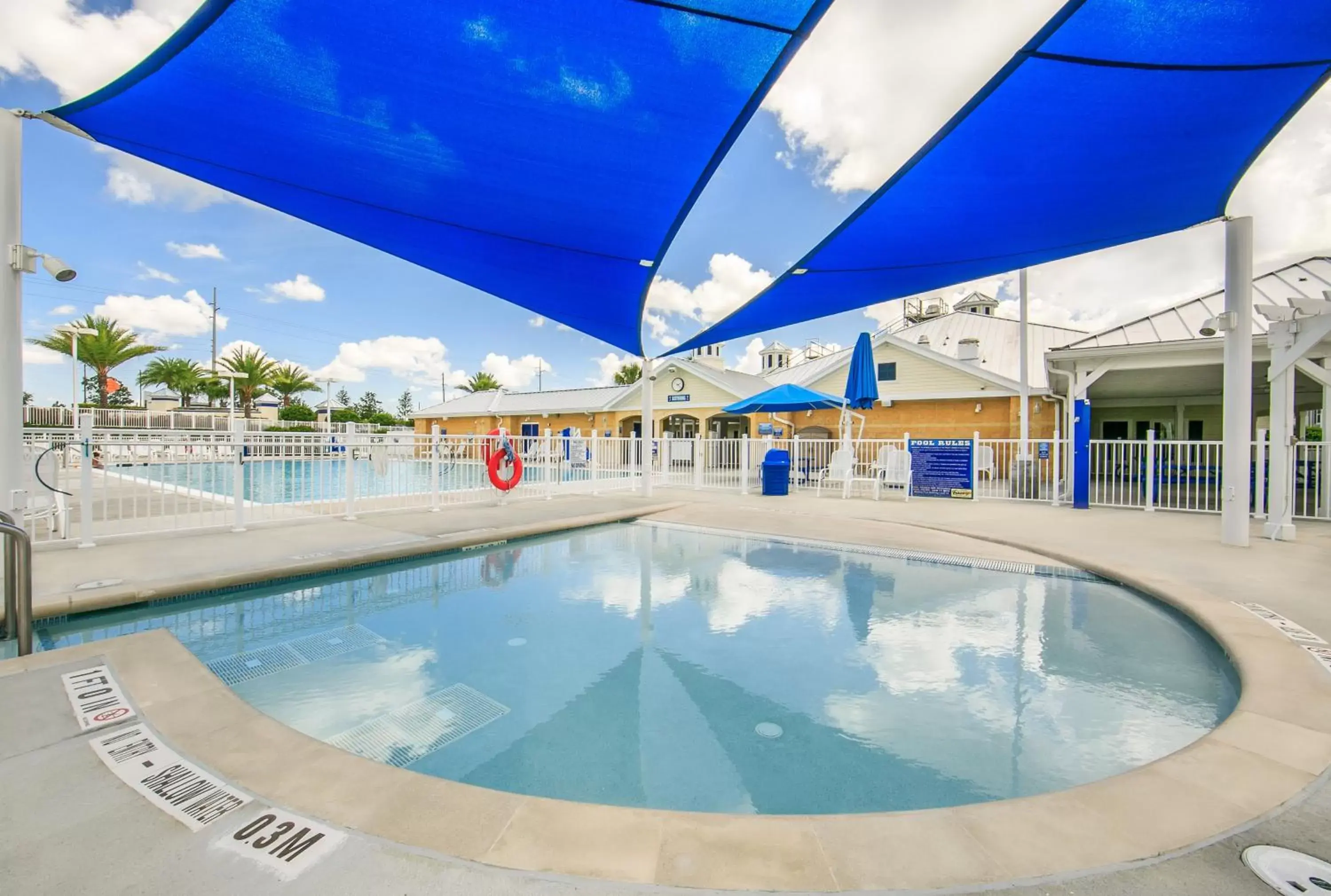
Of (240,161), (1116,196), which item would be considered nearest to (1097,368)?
(1116,196)

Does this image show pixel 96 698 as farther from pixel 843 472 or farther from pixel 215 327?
pixel 215 327

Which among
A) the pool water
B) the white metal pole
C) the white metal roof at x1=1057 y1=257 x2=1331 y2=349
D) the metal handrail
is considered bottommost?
the pool water

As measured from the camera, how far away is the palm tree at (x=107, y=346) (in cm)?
2625

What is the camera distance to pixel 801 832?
1.67 m

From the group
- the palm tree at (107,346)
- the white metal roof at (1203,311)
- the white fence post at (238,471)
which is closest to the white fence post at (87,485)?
the white fence post at (238,471)

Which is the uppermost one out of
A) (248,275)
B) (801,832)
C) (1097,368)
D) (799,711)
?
(248,275)

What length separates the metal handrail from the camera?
284cm

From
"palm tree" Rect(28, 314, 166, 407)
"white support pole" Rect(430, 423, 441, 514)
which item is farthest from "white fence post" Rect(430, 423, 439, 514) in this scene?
"palm tree" Rect(28, 314, 166, 407)

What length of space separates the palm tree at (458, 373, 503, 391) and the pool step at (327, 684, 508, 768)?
5228cm

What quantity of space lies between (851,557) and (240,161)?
261 inches

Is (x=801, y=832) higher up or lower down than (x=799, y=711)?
higher up

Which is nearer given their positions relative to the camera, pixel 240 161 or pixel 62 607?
pixel 62 607

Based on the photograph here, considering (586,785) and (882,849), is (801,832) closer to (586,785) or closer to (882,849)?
(882,849)

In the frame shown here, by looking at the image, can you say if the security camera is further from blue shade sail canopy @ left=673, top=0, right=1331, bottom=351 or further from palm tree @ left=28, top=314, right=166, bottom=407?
palm tree @ left=28, top=314, right=166, bottom=407
